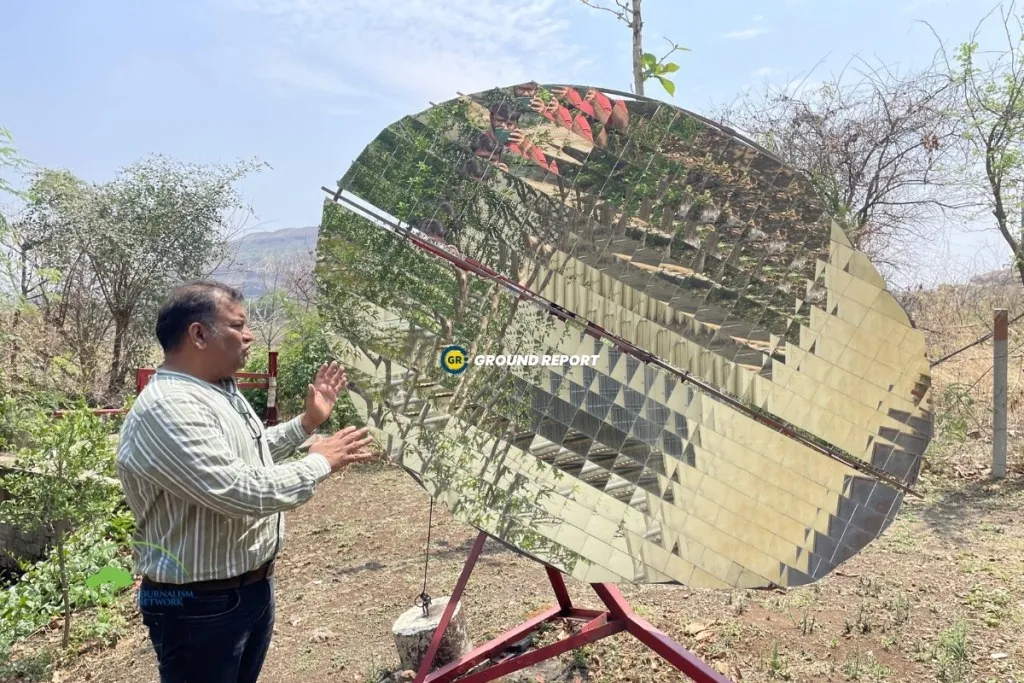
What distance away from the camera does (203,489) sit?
1.79 m

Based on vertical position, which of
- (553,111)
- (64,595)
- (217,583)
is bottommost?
(64,595)

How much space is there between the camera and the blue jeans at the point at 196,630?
1938 mm

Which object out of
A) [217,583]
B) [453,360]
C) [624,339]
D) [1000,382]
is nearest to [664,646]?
[624,339]

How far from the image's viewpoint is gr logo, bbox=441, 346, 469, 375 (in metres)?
2.47

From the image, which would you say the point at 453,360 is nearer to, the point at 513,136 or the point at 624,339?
the point at 624,339

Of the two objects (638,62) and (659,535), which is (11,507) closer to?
(659,535)

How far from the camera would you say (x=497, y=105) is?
246cm

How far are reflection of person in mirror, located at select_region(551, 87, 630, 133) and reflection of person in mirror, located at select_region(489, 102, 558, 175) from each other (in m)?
0.18

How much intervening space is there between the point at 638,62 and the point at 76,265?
9737 mm

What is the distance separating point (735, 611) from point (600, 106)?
2974mm

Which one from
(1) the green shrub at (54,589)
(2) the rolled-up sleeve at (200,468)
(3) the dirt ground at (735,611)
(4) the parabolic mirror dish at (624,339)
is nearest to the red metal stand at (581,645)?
(4) the parabolic mirror dish at (624,339)

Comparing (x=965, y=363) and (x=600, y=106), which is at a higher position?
(x=965, y=363)

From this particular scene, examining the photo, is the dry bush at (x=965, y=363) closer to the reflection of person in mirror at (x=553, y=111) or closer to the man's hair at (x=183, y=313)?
the reflection of person in mirror at (x=553, y=111)

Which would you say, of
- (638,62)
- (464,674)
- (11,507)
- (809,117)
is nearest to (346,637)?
(464,674)
